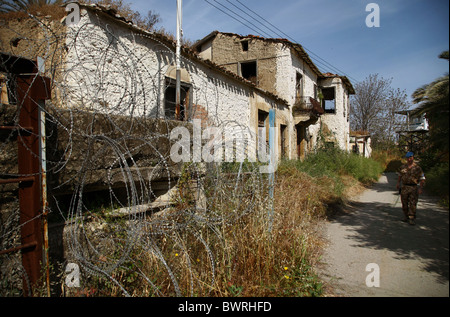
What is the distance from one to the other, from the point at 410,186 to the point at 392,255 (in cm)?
210

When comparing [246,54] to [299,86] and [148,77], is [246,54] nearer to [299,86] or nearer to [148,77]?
[299,86]

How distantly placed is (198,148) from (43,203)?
2407 mm

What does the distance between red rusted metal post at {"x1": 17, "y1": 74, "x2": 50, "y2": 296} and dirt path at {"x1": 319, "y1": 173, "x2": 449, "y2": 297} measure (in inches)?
122

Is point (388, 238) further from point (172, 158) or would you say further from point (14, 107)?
point (14, 107)

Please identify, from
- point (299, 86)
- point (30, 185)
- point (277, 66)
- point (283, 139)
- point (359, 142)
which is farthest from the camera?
point (359, 142)

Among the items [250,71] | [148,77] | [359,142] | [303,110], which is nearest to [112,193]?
[148,77]

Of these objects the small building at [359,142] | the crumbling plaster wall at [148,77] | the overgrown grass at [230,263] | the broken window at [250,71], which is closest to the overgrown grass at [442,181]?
the overgrown grass at [230,263]

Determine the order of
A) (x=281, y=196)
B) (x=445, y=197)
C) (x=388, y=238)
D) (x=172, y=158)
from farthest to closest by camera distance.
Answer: (x=281, y=196) < (x=388, y=238) < (x=172, y=158) < (x=445, y=197)

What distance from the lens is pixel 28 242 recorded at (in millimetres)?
2436

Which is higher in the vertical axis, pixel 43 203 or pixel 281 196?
pixel 43 203

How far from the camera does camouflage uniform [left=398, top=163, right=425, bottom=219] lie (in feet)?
16.5

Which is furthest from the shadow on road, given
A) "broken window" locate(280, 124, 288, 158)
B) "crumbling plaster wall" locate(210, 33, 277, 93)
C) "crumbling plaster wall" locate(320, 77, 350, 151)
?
"crumbling plaster wall" locate(320, 77, 350, 151)

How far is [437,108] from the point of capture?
213 cm
